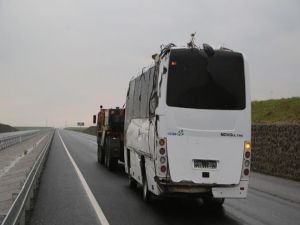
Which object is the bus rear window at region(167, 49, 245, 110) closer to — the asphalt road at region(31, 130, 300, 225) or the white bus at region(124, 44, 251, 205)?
the white bus at region(124, 44, 251, 205)

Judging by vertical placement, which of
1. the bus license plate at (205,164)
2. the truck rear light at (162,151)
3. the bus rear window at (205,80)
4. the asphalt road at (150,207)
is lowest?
the asphalt road at (150,207)

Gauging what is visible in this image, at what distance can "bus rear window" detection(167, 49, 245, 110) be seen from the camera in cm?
1109

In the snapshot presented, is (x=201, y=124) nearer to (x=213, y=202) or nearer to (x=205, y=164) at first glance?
(x=205, y=164)

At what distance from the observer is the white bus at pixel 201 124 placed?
10.8m

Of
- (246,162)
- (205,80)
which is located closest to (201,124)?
(205,80)

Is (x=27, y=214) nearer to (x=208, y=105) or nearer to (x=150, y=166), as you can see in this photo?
(x=150, y=166)

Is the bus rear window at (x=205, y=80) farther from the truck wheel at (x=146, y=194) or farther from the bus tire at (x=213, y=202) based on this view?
the truck wheel at (x=146, y=194)

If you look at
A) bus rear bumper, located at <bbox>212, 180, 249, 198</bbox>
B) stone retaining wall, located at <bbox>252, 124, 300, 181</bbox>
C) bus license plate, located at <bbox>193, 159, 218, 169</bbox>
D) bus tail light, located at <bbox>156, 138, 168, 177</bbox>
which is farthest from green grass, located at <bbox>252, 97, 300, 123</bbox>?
bus tail light, located at <bbox>156, 138, 168, 177</bbox>

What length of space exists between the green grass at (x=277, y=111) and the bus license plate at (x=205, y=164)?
28.1 meters

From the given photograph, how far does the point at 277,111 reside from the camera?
43.0 m

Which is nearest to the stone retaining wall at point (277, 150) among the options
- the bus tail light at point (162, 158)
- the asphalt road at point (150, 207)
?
Result: the asphalt road at point (150, 207)

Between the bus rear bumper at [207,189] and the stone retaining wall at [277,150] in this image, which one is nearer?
the bus rear bumper at [207,189]

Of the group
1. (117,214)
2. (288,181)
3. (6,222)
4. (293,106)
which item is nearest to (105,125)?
(288,181)

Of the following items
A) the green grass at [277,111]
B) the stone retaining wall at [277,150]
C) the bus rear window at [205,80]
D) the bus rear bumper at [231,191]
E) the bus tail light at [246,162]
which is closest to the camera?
the bus rear bumper at [231,191]
